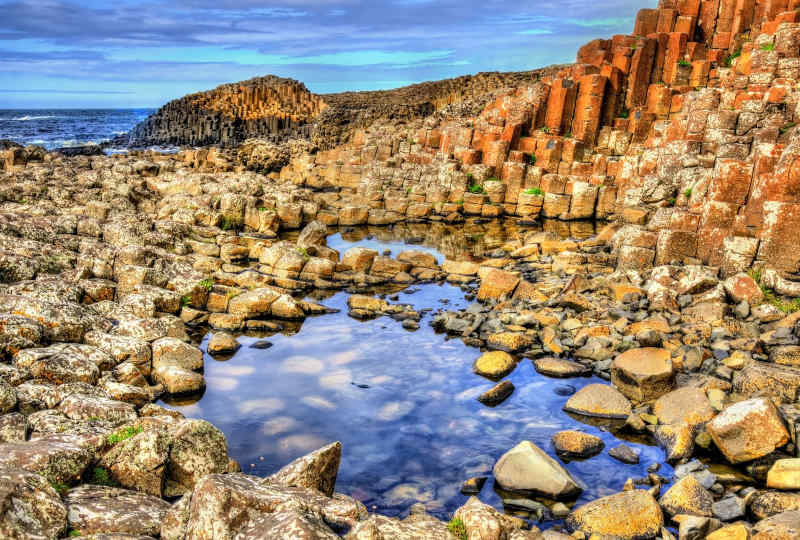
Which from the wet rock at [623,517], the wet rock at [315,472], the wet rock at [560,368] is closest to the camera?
the wet rock at [315,472]

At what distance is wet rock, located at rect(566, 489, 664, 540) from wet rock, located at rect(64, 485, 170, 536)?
14.8 ft

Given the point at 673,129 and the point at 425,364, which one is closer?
the point at 425,364

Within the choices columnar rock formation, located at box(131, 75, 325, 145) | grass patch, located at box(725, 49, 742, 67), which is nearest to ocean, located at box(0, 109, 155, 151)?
columnar rock formation, located at box(131, 75, 325, 145)

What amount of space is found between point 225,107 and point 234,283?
248 feet

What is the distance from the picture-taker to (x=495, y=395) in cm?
1074

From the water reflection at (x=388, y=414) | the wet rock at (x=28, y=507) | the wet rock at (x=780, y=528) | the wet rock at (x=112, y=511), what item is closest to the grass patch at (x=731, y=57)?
the water reflection at (x=388, y=414)

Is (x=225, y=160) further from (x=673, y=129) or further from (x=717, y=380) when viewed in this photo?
(x=717, y=380)

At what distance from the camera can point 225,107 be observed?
8594 cm

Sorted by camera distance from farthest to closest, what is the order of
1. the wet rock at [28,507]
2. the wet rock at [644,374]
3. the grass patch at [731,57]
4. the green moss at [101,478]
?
the grass patch at [731,57] < the wet rock at [644,374] < the green moss at [101,478] < the wet rock at [28,507]

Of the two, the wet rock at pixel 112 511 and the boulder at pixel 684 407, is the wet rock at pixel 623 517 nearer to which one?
the boulder at pixel 684 407

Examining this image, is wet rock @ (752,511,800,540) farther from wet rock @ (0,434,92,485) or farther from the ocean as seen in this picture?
the ocean

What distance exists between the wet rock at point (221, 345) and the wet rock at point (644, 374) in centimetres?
784

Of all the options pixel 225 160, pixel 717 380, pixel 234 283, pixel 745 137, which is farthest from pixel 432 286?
pixel 225 160

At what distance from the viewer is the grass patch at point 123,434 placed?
6.76 meters
